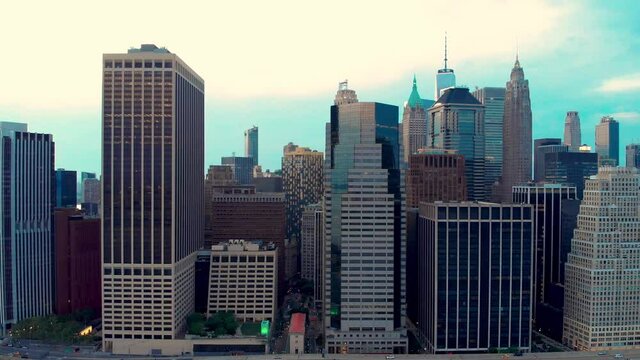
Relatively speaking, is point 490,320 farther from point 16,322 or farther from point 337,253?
point 16,322

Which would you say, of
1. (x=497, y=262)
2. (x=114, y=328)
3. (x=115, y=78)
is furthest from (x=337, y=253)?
(x=115, y=78)

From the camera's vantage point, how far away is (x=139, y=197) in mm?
173500

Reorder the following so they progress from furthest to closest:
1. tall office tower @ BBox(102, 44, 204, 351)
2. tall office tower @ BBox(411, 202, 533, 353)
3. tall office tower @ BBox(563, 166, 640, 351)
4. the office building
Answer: the office building, tall office tower @ BBox(563, 166, 640, 351), tall office tower @ BBox(102, 44, 204, 351), tall office tower @ BBox(411, 202, 533, 353)

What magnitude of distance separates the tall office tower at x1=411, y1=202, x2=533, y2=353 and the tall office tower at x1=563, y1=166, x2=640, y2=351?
18603 mm

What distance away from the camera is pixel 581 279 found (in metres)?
179

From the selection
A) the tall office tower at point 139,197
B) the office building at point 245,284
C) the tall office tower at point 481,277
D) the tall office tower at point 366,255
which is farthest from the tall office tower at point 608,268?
the tall office tower at point 139,197

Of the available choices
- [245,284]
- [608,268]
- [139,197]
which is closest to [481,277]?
[608,268]

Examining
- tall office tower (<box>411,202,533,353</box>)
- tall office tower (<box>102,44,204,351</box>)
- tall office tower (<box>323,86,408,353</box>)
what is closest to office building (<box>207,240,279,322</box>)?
tall office tower (<box>102,44,204,351</box>)

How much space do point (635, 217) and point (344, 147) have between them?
284 feet

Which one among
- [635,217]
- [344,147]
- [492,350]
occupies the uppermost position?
[344,147]

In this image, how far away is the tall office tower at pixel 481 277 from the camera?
170 m

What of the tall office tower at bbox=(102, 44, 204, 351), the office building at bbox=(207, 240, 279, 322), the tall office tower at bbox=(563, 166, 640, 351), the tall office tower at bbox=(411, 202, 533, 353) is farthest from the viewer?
the office building at bbox=(207, 240, 279, 322)

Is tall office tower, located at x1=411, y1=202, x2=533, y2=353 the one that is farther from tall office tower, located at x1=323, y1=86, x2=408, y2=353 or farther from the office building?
the office building

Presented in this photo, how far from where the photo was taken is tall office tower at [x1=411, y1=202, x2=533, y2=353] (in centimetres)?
17012
